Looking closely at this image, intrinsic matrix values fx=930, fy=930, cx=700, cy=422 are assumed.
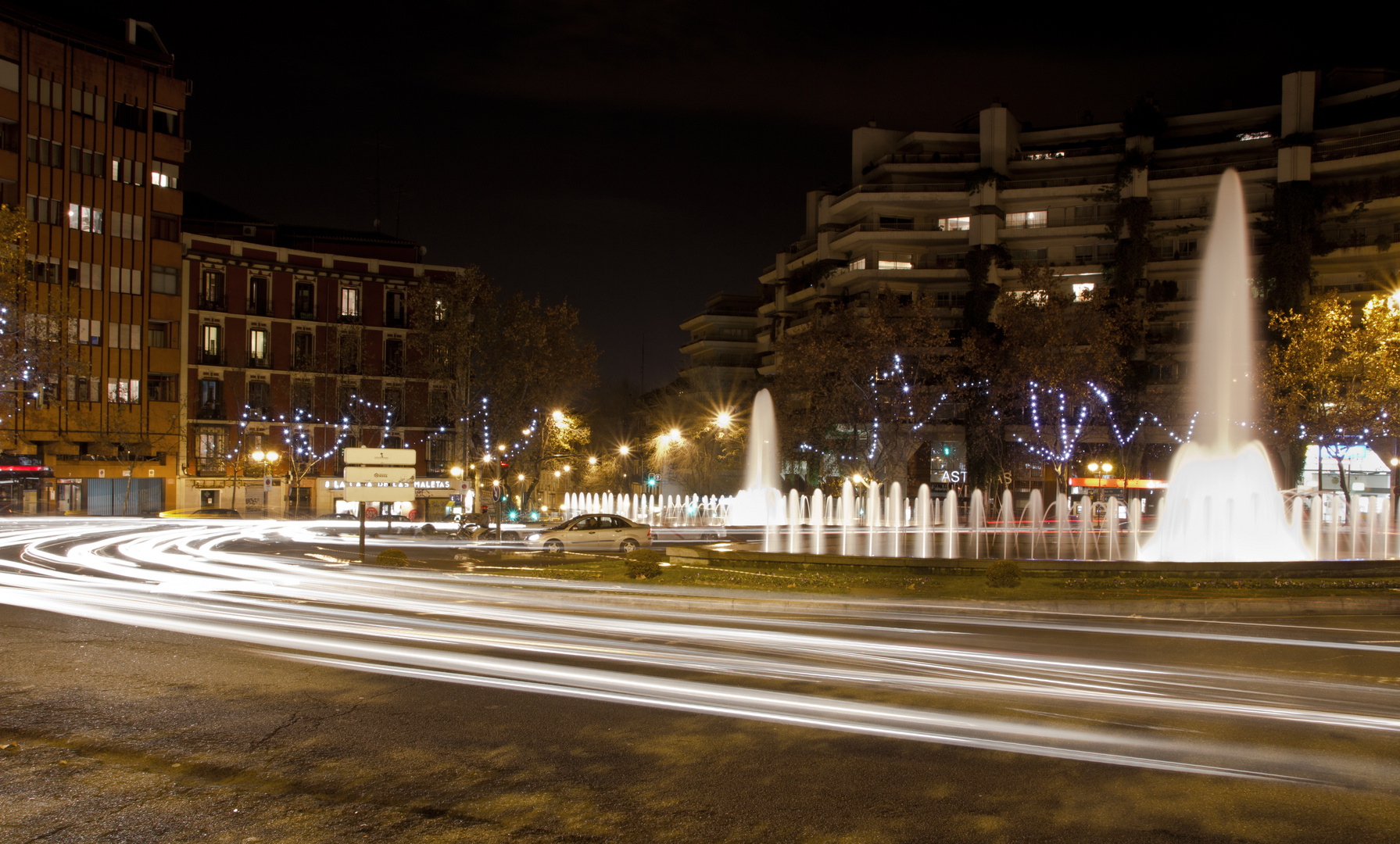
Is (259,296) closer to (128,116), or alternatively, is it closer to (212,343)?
(212,343)

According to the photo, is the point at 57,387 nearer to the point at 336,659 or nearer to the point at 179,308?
the point at 179,308

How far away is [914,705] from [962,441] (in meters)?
59.2

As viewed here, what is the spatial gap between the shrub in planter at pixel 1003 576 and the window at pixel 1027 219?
52.7 meters

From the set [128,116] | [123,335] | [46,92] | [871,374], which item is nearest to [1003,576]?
[871,374]

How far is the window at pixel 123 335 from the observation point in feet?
171

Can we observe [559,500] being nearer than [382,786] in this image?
No

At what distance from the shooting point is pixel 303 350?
59.8m

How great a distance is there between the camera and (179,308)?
54.7 metres

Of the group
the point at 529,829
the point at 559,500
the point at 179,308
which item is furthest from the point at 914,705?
the point at 559,500

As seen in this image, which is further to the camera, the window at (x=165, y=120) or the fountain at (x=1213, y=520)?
the window at (x=165, y=120)

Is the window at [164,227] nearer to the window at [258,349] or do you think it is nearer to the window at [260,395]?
the window at [258,349]

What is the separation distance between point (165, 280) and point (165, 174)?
6.17 meters

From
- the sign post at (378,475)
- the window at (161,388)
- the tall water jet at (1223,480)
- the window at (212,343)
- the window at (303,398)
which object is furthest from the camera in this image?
the window at (303,398)

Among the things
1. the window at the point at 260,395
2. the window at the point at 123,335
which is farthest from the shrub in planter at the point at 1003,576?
the window at the point at 123,335
